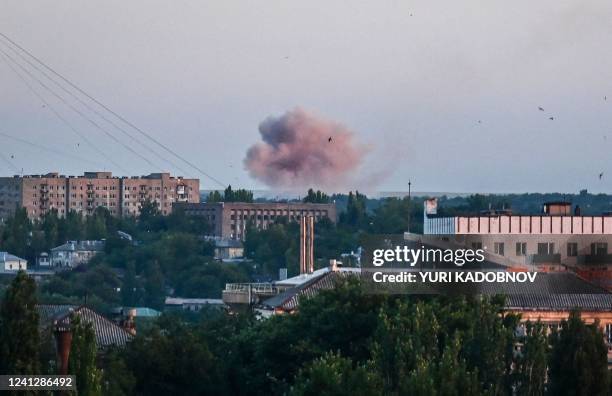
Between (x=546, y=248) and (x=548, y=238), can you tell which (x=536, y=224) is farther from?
(x=546, y=248)

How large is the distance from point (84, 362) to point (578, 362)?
13855 mm

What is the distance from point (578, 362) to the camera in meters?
70.9

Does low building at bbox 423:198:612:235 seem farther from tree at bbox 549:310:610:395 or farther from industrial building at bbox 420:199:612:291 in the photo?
tree at bbox 549:310:610:395

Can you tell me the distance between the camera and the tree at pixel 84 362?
65438mm

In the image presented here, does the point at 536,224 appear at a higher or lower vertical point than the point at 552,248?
higher

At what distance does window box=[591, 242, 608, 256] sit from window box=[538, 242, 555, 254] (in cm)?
175

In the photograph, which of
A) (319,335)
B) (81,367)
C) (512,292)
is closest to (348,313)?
(319,335)

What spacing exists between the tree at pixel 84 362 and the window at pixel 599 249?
1779 inches

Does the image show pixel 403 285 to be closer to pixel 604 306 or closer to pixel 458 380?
pixel 604 306

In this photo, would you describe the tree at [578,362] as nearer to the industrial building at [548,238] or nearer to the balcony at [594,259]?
the industrial building at [548,238]

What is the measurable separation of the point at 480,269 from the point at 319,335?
6.74 metres

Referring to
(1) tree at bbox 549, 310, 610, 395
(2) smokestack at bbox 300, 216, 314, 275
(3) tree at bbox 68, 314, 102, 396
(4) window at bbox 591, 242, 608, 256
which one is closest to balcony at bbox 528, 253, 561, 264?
(4) window at bbox 591, 242, 608, 256

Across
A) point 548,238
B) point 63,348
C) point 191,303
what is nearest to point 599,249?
point 548,238

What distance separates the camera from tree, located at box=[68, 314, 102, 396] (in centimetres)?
6544
